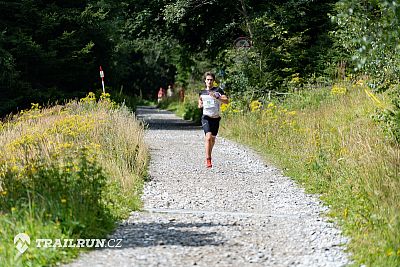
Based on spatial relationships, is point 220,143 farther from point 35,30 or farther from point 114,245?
point 114,245

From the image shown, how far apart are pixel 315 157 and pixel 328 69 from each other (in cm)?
1122

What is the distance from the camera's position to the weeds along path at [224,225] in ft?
23.7

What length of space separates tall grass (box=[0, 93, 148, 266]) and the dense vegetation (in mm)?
2989

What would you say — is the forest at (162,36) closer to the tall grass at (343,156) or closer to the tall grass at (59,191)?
the tall grass at (343,156)

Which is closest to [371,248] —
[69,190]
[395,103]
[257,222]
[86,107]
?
[257,222]

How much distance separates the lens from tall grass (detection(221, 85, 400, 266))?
7703 mm

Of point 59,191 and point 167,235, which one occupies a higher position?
point 59,191

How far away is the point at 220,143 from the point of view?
1945 cm

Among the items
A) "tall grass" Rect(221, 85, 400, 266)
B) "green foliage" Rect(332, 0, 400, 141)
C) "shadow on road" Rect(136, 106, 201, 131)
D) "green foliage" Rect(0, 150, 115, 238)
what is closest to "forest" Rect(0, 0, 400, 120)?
"shadow on road" Rect(136, 106, 201, 131)

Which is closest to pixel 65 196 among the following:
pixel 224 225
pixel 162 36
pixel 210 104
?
pixel 224 225

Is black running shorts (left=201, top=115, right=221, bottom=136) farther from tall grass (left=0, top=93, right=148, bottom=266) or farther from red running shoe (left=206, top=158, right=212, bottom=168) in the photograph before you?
tall grass (left=0, top=93, right=148, bottom=266)

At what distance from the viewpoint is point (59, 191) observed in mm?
8047

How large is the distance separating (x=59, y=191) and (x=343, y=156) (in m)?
5.05

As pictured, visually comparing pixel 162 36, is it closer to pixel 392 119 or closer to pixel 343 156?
pixel 343 156
